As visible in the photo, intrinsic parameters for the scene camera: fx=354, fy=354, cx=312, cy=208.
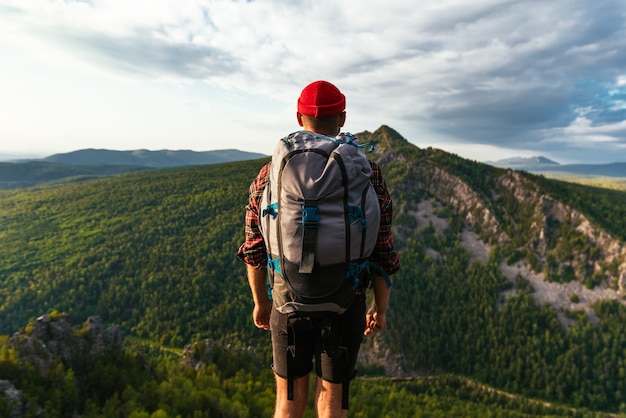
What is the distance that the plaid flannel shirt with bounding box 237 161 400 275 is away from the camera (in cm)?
614

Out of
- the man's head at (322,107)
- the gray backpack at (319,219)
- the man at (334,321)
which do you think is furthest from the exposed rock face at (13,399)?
the man's head at (322,107)

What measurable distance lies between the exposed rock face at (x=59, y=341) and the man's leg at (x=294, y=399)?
6180 cm

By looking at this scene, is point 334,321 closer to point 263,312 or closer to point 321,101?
point 263,312

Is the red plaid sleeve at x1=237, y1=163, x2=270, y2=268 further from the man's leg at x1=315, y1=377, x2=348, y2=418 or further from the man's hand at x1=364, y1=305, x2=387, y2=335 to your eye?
the man's leg at x1=315, y1=377, x2=348, y2=418

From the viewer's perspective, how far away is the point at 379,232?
6195 millimetres

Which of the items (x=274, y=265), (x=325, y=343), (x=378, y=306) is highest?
(x=274, y=265)

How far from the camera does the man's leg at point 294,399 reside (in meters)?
6.35

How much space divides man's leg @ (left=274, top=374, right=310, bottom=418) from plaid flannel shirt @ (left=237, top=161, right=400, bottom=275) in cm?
226

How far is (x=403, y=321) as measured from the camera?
16888 cm

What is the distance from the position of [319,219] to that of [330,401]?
3.55m

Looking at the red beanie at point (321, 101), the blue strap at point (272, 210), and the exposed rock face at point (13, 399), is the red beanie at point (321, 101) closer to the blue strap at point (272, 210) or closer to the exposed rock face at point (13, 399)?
the blue strap at point (272, 210)

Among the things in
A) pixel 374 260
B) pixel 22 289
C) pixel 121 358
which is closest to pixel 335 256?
pixel 374 260

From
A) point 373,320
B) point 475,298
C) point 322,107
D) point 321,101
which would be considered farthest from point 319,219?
point 475,298

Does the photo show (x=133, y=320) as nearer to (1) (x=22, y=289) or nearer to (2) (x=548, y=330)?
(1) (x=22, y=289)
